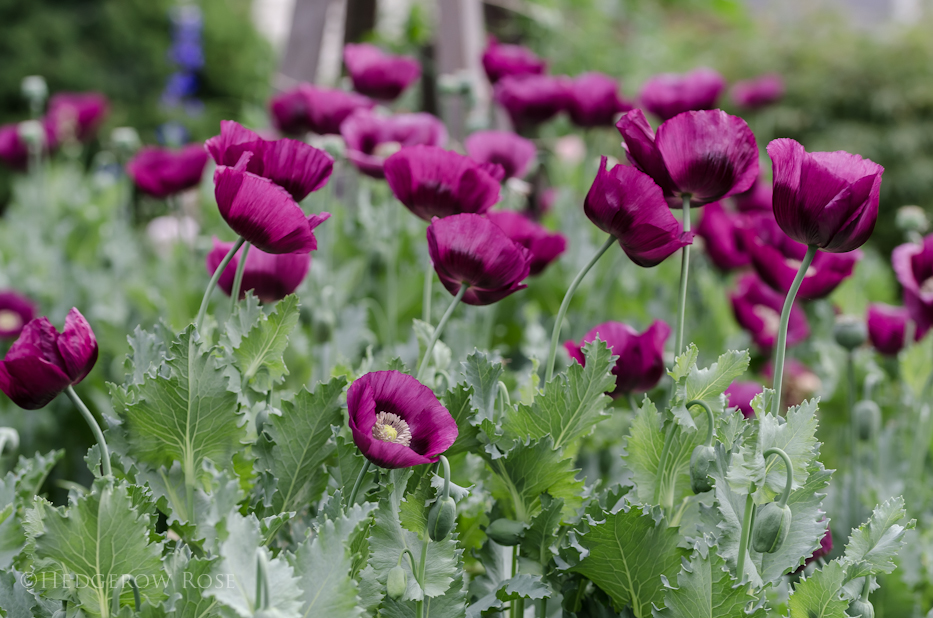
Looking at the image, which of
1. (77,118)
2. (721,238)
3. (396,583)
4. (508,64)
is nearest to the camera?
(396,583)

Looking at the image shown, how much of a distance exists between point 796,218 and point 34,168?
6.88 feet

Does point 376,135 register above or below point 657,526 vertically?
above

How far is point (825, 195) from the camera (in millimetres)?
556

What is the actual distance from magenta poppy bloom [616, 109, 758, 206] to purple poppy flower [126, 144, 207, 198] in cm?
103

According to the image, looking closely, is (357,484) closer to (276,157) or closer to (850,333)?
(276,157)

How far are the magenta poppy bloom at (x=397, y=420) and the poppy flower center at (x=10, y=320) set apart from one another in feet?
3.27

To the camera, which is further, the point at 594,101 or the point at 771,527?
the point at 594,101

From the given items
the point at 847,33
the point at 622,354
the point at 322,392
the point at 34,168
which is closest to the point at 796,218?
the point at 622,354

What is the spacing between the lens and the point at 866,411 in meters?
1.02

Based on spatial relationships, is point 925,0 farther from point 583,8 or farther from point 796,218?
point 796,218

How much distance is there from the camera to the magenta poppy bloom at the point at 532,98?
4.45 feet

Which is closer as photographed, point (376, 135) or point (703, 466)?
point (703, 466)

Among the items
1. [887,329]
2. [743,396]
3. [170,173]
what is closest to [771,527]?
[743,396]

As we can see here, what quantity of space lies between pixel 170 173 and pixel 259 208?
97 cm
